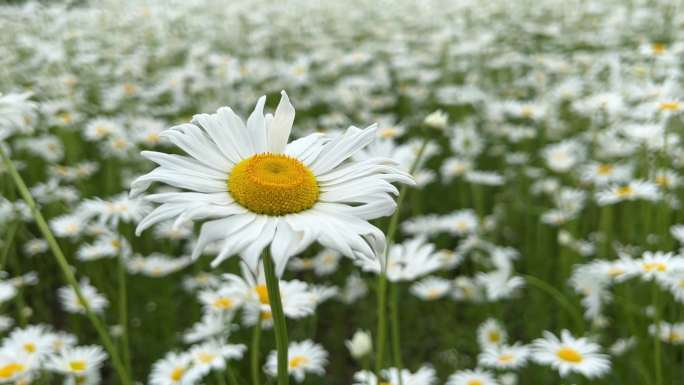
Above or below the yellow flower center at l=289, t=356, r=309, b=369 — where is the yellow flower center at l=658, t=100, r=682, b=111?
above

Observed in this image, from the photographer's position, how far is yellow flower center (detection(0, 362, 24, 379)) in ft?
6.72

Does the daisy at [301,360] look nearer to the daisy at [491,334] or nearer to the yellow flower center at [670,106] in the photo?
the daisy at [491,334]

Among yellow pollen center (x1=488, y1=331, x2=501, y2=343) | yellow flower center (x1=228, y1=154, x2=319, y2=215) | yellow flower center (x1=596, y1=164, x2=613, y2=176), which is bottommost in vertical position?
yellow pollen center (x1=488, y1=331, x2=501, y2=343)

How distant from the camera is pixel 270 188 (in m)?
1.17

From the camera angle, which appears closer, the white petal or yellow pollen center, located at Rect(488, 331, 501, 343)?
the white petal

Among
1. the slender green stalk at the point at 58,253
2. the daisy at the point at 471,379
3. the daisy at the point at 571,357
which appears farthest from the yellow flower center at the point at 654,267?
the slender green stalk at the point at 58,253

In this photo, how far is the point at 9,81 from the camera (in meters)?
5.41

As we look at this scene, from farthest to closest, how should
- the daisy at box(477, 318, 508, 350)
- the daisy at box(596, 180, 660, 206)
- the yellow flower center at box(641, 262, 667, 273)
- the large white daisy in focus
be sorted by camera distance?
the daisy at box(596, 180, 660, 206) < the daisy at box(477, 318, 508, 350) < the yellow flower center at box(641, 262, 667, 273) < the large white daisy in focus

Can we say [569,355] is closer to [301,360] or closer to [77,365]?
[301,360]

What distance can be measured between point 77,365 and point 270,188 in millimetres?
1477

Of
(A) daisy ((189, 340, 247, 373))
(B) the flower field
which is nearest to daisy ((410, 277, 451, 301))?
(B) the flower field

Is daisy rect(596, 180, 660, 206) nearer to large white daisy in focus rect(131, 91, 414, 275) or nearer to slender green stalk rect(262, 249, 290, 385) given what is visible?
large white daisy in focus rect(131, 91, 414, 275)

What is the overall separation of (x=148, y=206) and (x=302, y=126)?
2.43 m

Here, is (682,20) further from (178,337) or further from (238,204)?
(238,204)
